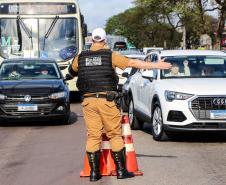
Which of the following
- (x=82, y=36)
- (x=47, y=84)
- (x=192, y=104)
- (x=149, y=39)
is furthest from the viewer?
(x=149, y=39)

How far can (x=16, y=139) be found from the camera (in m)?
12.3

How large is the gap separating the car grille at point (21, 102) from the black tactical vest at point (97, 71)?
6.33m

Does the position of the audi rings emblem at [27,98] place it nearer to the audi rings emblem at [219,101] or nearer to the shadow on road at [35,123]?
the shadow on road at [35,123]

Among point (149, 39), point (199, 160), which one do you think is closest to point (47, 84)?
point (199, 160)

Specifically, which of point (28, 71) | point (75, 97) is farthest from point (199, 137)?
point (75, 97)

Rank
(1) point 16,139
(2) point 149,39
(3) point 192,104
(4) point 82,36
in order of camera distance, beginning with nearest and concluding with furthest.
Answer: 1. (3) point 192,104
2. (1) point 16,139
3. (4) point 82,36
4. (2) point 149,39

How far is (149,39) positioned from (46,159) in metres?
114

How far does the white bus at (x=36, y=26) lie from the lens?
21047mm

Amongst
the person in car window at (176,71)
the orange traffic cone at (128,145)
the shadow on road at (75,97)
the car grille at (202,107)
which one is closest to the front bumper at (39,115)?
the person in car window at (176,71)

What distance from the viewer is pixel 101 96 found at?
802 centimetres

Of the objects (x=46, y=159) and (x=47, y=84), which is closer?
(x=46, y=159)

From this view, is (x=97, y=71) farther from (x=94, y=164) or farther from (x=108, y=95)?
(x=94, y=164)

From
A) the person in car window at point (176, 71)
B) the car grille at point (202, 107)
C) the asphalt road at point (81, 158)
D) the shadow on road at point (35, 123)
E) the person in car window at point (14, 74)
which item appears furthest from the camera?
the person in car window at point (14, 74)

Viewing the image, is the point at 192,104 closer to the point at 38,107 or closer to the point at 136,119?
the point at 136,119
